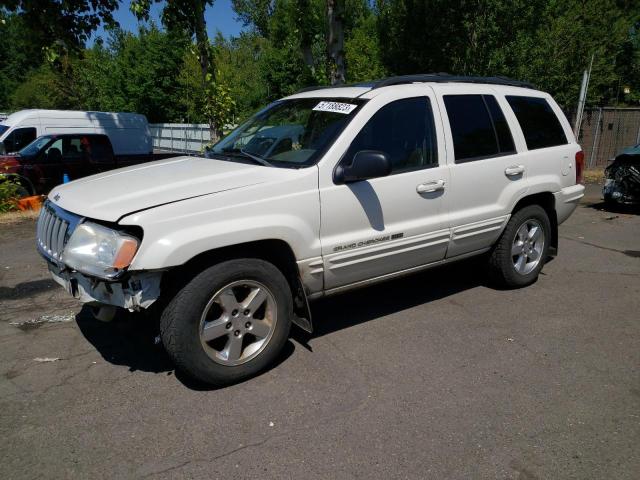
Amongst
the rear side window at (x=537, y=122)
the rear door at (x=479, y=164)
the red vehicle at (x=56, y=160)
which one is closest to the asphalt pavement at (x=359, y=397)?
the rear door at (x=479, y=164)

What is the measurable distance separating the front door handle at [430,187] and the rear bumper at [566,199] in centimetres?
176

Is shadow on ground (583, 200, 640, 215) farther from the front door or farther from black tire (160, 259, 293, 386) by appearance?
black tire (160, 259, 293, 386)

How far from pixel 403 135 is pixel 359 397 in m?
2.05

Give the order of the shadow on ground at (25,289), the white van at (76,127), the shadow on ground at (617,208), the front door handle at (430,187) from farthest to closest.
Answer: the white van at (76,127)
the shadow on ground at (617,208)
the shadow on ground at (25,289)
the front door handle at (430,187)

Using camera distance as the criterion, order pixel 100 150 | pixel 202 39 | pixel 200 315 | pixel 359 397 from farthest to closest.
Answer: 1. pixel 100 150
2. pixel 202 39
3. pixel 359 397
4. pixel 200 315

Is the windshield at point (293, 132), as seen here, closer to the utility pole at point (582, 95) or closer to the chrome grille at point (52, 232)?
the chrome grille at point (52, 232)

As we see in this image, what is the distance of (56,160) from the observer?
11391mm

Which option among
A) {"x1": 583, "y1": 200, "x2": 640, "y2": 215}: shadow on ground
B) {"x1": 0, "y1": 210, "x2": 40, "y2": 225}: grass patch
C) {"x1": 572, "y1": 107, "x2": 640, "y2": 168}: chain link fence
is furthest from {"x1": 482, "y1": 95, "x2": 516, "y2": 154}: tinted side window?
{"x1": 572, "y1": 107, "x2": 640, "y2": 168}: chain link fence

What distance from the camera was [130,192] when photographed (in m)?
3.40

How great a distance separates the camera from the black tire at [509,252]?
5066 mm

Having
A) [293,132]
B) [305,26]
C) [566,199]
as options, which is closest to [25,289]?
[293,132]

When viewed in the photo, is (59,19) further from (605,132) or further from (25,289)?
(605,132)

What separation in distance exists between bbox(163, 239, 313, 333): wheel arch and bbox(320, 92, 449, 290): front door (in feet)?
0.79

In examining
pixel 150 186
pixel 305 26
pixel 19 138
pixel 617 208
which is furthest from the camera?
pixel 19 138
